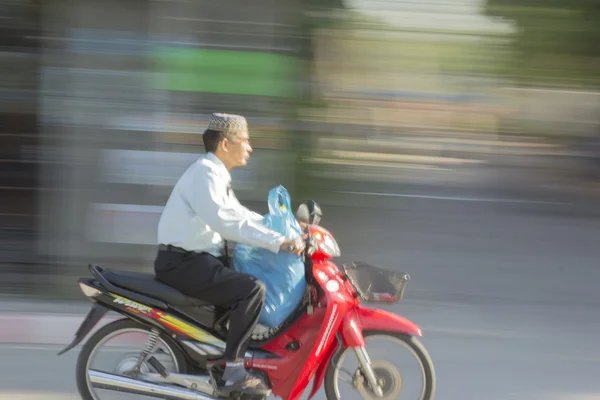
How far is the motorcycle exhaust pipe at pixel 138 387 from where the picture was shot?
12.1 feet

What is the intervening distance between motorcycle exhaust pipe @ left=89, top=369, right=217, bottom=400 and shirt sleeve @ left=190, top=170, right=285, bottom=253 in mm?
753

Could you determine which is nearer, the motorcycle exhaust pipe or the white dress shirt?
the white dress shirt

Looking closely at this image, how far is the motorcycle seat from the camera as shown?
365cm

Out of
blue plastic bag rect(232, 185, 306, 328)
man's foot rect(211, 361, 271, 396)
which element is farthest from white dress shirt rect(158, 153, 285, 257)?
man's foot rect(211, 361, 271, 396)

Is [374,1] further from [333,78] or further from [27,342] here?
[27,342]

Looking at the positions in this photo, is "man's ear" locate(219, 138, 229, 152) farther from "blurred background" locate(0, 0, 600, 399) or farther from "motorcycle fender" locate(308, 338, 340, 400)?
"blurred background" locate(0, 0, 600, 399)

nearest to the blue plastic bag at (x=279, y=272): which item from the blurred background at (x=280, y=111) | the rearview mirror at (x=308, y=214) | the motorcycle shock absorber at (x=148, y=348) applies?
the rearview mirror at (x=308, y=214)

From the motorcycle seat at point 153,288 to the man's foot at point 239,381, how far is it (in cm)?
32

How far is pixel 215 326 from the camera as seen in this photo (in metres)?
3.71

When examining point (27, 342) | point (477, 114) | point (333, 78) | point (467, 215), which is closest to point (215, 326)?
point (27, 342)

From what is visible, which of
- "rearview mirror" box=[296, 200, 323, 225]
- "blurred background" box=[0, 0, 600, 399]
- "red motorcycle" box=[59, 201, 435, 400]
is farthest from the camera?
"blurred background" box=[0, 0, 600, 399]

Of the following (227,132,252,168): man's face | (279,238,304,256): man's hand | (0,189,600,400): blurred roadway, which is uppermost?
(227,132,252,168): man's face

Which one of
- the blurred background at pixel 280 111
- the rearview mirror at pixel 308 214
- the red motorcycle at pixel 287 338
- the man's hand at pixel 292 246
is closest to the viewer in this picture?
the man's hand at pixel 292 246

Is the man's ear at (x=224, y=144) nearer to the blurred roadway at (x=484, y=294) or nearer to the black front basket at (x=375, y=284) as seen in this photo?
the black front basket at (x=375, y=284)
